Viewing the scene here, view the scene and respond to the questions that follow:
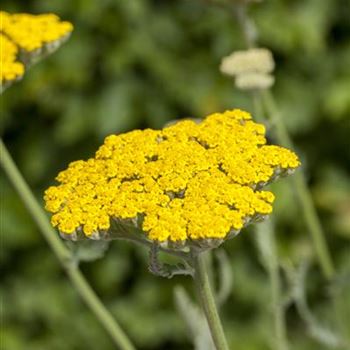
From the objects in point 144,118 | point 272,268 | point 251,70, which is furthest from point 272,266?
point 144,118

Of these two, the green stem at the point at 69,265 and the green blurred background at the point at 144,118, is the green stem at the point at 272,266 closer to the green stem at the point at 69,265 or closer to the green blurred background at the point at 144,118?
the green stem at the point at 69,265

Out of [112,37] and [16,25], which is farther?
[112,37]

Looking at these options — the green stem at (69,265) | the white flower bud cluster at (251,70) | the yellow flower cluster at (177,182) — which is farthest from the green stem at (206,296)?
the white flower bud cluster at (251,70)

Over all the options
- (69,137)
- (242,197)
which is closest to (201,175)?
(242,197)

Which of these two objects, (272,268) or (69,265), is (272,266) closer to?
(272,268)

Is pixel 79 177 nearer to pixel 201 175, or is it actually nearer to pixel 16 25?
pixel 201 175

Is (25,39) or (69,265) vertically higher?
(25,39)
